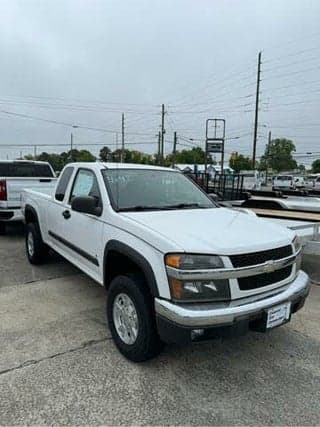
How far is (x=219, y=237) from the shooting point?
2.98 meters

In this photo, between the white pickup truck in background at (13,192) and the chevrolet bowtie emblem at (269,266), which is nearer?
the chevrolet bowtie emblem at (269,266)

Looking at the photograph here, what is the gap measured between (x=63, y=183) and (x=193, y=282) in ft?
10.1

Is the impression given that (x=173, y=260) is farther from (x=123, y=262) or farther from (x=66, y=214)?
(x=66, y=214)

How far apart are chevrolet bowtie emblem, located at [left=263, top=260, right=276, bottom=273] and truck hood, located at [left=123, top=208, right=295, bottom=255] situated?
0.40 feet

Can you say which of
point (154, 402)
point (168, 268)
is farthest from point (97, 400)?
point (168, 268)

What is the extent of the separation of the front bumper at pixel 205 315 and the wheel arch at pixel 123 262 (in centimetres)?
18

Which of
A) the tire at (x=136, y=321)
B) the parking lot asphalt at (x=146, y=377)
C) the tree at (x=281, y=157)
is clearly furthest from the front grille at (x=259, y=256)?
the tree at (x=281, y=157)

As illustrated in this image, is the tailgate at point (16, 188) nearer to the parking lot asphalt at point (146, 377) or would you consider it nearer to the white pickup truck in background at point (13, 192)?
the white pickup truck in background at point (13, 192)

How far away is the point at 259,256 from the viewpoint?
2.96 m

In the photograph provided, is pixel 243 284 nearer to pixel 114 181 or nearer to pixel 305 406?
pixel 305 406

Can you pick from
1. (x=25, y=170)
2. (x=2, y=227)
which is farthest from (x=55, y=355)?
(x=25, y=170)

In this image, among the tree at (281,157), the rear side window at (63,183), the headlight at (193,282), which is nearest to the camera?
the headlight at (193,282)

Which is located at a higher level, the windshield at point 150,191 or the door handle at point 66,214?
the windshield at point 150,191

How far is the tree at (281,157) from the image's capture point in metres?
97.1
